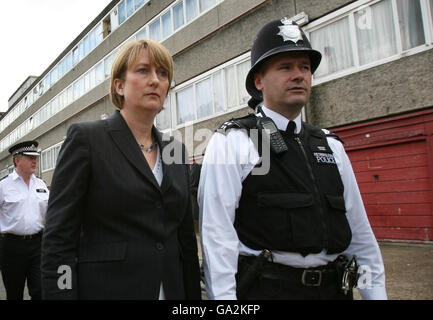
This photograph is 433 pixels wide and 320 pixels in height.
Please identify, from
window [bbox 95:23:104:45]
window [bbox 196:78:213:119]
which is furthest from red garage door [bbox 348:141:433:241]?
window [bbox 95:23:104:45]

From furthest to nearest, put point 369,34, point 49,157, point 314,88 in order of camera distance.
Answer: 1. point 49,157
2. point 314,88
3. point 369,34

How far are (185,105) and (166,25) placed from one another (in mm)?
3748

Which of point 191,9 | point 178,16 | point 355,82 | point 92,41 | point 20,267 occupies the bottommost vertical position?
point 20,267

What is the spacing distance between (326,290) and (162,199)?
0.97 m

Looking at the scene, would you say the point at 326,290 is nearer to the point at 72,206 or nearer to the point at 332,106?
the point at 72,206

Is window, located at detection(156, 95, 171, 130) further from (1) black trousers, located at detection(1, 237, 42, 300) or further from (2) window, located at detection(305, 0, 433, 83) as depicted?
(1) black trousers, located at detection(1, 237, 42, 300)

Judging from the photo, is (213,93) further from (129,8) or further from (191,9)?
(129,8)

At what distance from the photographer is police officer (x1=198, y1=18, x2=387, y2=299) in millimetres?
1794

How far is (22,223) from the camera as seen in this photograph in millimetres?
4535

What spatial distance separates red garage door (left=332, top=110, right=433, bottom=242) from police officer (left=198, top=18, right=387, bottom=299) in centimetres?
643

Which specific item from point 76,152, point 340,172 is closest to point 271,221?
point 340,172

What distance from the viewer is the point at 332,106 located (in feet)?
30.2

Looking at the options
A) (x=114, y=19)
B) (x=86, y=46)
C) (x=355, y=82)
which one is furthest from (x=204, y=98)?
(x=86, y=46)

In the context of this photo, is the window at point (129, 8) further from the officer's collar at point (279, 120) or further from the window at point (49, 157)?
the officer's collar at point (279, 120)
